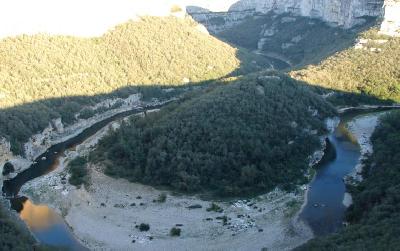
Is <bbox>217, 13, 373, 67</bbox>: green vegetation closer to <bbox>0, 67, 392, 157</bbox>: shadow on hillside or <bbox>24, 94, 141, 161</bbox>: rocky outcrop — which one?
<bbox>0, 67, 392, 157</bbox>: shadow on hillside

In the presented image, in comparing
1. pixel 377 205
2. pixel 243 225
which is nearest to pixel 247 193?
pixel 243 225

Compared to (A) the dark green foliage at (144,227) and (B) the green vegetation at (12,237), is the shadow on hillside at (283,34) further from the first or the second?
(B) the green vegetation at (12,237)

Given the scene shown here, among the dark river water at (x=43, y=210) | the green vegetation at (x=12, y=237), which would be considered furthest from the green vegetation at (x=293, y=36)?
the green vegetation at (x=12, y=237)

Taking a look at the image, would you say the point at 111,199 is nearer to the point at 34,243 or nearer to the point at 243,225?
the point at 34,243

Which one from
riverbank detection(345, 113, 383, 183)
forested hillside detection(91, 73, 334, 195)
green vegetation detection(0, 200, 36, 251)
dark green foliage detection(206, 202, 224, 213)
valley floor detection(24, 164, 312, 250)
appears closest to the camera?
green vegetation detection(0, 200, 36, 251)

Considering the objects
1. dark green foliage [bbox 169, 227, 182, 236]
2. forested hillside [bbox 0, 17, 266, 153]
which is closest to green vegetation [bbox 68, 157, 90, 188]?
forested hillside [bbox 0, 17, 266, 153]

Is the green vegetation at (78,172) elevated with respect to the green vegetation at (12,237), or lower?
lower

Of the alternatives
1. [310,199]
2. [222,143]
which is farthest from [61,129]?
[310,199]
